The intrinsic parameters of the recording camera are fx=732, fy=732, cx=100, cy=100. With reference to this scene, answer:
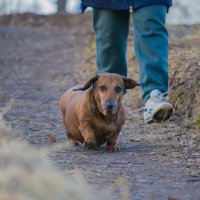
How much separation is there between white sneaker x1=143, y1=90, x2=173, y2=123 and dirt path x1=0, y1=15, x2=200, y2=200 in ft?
0.30

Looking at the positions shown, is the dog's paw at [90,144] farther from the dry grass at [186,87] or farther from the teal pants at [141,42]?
the teal pants at [141,42]

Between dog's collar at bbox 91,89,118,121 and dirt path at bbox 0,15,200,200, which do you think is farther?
dog's collar at bbox 91,89,118,121

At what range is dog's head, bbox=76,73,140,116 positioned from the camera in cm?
455

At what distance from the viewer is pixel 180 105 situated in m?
6.32

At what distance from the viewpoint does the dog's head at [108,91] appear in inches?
179

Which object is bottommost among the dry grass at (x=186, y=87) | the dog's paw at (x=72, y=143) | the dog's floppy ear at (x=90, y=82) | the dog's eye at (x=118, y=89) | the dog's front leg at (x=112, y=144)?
the dog's paw at (x=72, y=143)

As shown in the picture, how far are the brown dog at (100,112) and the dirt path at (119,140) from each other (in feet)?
0.33

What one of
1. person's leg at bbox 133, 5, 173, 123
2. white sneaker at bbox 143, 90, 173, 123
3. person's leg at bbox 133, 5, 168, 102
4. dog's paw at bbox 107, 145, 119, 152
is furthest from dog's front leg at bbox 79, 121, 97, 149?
person's leg at bbox 133, 5, 168, 102

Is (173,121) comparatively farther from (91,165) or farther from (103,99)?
(91,165)

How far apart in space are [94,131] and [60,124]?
1.30 m

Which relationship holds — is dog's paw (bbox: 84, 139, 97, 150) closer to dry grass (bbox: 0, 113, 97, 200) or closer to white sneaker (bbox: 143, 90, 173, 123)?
white sneaker (bbox: 143, 90, 173, 123)

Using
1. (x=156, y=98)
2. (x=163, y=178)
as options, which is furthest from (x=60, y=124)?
(x=163, y=178)

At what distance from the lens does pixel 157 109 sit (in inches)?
229

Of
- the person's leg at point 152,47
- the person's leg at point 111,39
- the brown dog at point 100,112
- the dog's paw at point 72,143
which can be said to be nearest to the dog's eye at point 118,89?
the brown dog at point 100,112
